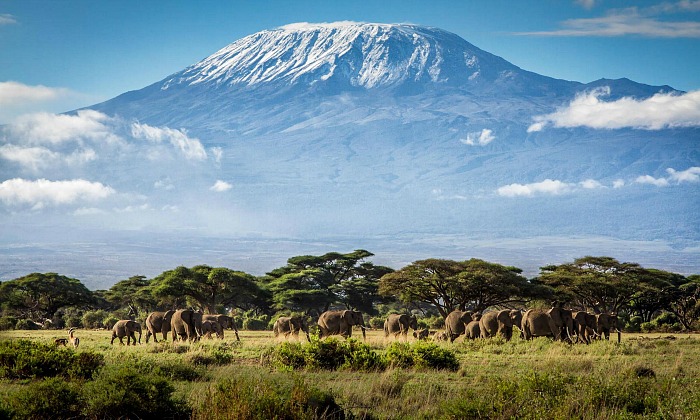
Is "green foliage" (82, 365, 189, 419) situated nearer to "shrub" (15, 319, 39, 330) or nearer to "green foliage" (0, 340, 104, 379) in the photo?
"green foliage" (0, 340, 104, 379)

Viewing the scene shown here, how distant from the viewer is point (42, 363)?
14344mm

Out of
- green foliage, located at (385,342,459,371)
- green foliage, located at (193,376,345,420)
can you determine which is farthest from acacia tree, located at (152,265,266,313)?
green foliage, located at (193,376,345,420)

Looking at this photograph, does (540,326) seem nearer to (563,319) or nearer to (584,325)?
(563,319)

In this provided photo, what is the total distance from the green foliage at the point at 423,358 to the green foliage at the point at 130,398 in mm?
6432

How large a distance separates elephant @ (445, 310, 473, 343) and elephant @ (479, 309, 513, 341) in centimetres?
96

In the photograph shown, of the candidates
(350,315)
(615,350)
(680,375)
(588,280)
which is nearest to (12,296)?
(350,315)

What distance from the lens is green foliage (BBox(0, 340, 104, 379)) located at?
14070 mm

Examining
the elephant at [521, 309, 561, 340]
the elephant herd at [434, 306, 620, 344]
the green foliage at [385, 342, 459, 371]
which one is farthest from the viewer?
the elephant herd at [434, 306, 620, 344]

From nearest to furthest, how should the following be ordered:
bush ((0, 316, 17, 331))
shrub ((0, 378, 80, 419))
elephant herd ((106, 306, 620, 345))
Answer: shrub ((0, 378, 80, 419))
elephant herd ((106, 306, 620, 345))
bush ((0, 316, 17, 331))

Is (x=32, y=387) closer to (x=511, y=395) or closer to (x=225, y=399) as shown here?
(x=225, y=399)

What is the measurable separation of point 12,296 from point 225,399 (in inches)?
1698

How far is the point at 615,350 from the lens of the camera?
21.7 m

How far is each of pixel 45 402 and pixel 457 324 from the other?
61.8ft

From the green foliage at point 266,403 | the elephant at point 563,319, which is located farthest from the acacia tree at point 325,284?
the green foliage at point 266,403
